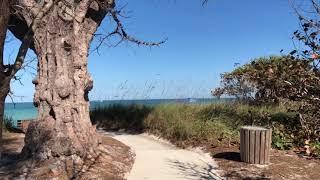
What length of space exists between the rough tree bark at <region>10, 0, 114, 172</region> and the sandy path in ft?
3.78

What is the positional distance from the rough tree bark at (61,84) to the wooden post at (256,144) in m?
3.19

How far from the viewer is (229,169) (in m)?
10.2

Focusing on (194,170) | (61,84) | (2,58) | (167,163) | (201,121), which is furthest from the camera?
(201,121)

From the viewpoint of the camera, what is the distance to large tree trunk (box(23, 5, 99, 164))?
1005cm

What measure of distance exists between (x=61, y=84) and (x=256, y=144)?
4249 millimetres

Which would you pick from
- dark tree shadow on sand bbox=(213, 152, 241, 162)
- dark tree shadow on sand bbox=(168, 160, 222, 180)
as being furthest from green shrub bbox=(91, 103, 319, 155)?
dark tree shadow on sand bbox=(168, 160, 222, 180)

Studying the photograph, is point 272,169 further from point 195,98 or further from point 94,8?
point 195,98

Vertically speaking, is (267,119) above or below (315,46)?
below

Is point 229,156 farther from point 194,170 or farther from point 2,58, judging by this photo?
point 2,58

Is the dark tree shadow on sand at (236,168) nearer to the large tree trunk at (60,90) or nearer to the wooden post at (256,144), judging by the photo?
the wooden post at (256,144)

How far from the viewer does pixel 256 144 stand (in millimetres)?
10398

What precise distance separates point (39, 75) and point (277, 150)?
5.87m

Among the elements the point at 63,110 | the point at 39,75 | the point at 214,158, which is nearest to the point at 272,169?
the point at 214,158

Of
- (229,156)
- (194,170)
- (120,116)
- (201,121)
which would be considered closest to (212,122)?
(201,121)
